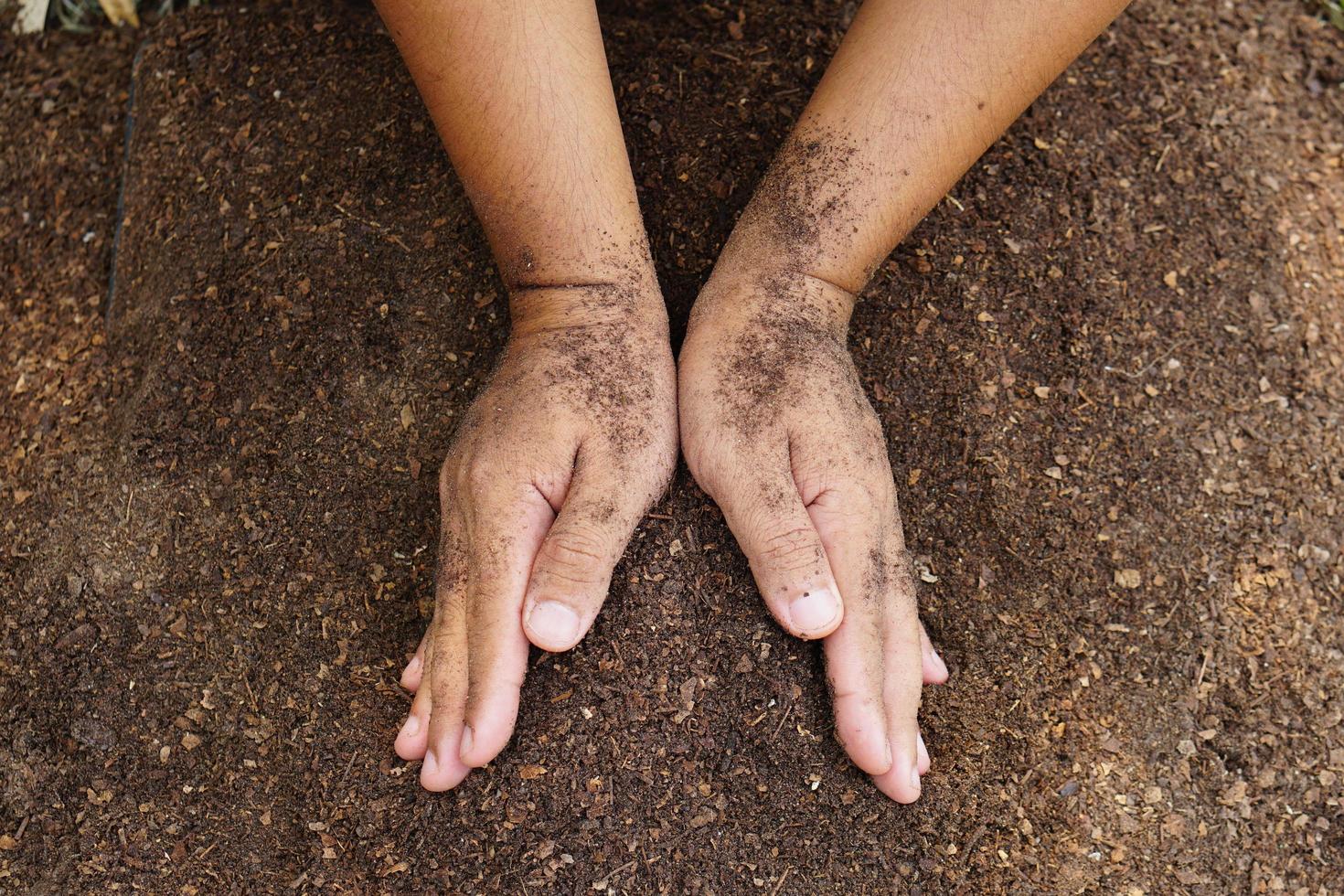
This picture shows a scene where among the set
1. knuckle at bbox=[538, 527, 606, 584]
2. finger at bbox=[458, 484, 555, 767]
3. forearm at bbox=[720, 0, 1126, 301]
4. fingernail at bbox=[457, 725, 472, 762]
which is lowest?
fingernail at bbox=[457, 725, 472, 762]

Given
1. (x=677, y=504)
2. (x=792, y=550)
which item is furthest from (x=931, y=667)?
(x=677, y=504)

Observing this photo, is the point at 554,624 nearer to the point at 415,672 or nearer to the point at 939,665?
the point at 415,672

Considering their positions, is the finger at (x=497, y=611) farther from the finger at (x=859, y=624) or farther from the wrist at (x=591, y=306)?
the finger at (x=859, y=624)

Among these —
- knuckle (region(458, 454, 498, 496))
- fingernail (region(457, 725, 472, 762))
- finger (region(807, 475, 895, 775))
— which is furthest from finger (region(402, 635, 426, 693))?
finger (region(807, 475, 895, 775))

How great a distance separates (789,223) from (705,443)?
0.37 metres

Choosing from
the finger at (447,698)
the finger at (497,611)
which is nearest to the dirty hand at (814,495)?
the finger at (497,611)

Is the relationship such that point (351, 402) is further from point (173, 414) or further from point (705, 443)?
point (705, 443)

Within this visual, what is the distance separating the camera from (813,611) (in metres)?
1.38

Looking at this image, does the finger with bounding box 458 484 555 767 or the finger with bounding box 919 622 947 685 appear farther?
the finger with bounding box 919 622 947 685

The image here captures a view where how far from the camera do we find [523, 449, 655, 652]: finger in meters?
1.36

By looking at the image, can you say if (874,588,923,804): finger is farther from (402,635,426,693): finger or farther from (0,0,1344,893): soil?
(402,635,426,693): finger

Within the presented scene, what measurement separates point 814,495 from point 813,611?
0.17m

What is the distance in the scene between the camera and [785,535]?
1.38 m

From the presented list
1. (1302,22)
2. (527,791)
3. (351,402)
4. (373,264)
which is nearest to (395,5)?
(373,264)
